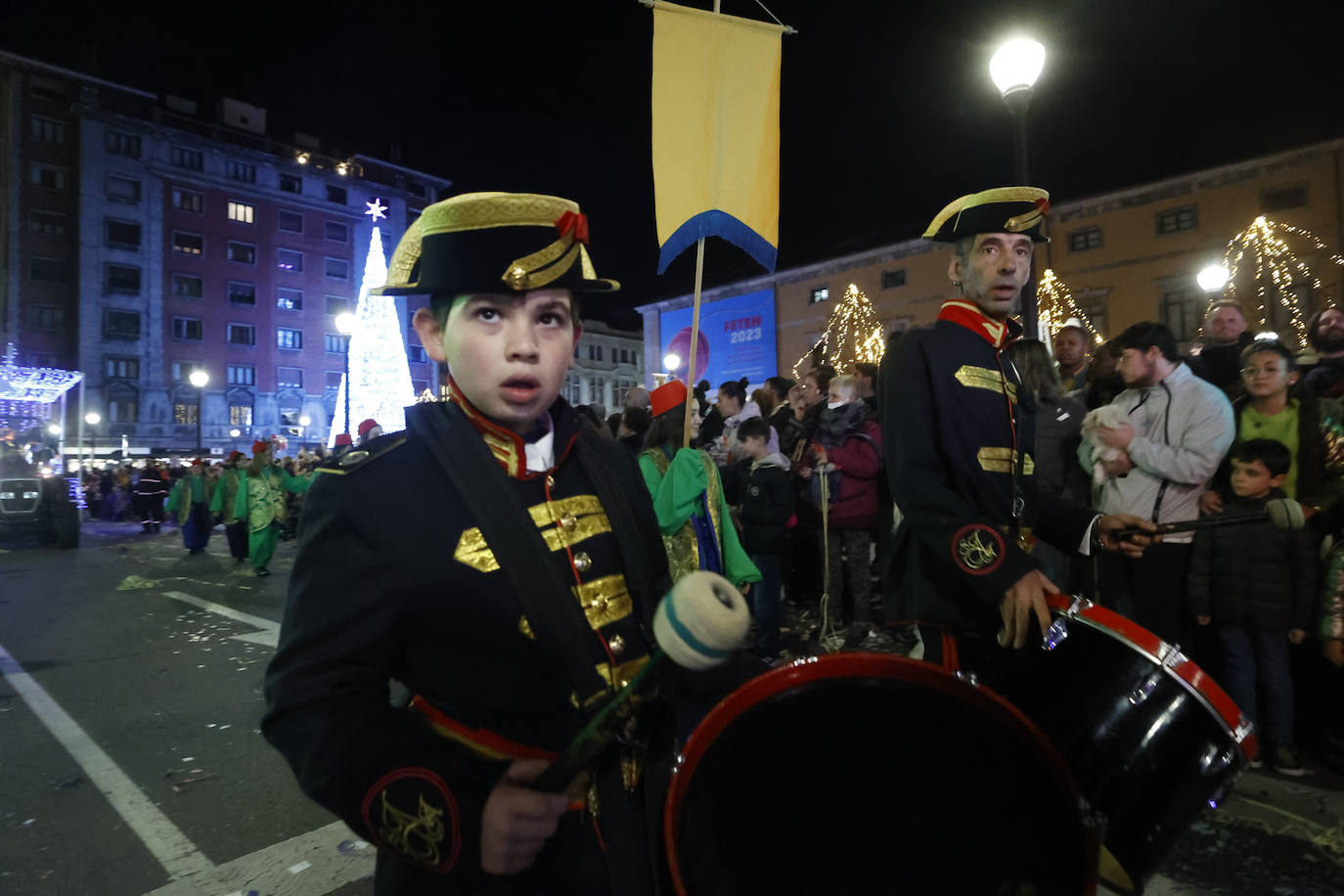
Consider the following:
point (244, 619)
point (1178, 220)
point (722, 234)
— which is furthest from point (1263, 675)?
point (1178, 220)

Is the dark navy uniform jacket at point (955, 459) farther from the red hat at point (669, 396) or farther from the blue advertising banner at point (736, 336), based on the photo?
the blue advertising banner at point (736, 336)

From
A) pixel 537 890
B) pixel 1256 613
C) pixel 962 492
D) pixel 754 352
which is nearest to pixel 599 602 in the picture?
pixel 537 890

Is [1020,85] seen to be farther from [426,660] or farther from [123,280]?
[123,280]

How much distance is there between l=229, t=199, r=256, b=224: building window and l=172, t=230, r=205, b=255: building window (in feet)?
9.01

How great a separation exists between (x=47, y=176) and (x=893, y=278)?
2031 inches

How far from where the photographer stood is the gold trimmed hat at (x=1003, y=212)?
274 centimetres

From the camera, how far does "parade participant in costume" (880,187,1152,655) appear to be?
2.50 m

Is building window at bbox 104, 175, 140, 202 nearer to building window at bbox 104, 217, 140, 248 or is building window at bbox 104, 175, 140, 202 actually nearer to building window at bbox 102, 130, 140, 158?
building window at bbox 104, 217, 140, 248

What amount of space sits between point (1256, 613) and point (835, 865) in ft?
13.9

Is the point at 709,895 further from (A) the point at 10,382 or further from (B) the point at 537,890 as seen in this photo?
(A) the point at 10,382

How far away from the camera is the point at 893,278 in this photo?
135 feet

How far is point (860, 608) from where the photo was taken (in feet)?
23.4

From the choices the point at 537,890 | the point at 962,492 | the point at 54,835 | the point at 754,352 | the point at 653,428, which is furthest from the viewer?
the point at 754,352

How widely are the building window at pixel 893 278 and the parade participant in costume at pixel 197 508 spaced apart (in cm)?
3449
